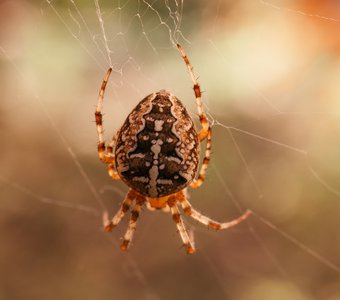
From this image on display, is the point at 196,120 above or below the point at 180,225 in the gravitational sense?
below

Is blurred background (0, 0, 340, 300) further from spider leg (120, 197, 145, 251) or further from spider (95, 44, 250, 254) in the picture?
spider (95, 44, 250, 254)

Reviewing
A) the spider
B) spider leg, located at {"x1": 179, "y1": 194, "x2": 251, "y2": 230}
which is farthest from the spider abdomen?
spider leg, located at {"x1": 179, "y1": 194, "x2": 251, "y2": 230}

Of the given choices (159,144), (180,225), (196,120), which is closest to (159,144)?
(159,144)

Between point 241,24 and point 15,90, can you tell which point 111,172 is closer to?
point 241,24

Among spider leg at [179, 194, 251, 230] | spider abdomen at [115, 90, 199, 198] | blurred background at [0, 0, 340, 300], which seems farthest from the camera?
blurred background at [0, 0, 340, 300]

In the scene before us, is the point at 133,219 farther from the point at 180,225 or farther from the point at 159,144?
the point at 159,144

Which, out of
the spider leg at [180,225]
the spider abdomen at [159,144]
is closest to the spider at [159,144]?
the spider abdomen at [159,144]
